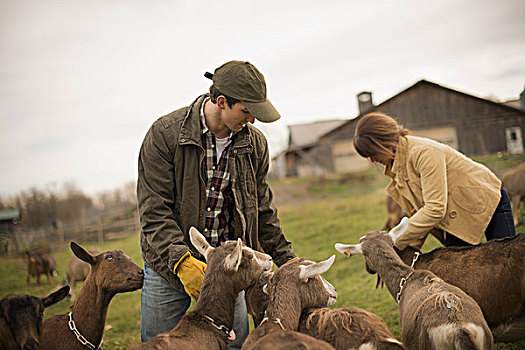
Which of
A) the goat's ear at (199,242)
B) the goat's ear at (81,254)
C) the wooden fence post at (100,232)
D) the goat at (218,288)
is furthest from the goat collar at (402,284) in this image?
the wooden fence post at (100,232)

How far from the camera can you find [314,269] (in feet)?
11.4

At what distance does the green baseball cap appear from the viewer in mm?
3363

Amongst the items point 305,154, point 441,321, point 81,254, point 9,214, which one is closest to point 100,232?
point 9,214

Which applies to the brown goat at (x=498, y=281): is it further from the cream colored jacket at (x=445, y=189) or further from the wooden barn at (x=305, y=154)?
the wooden barn at (x=305, y=154)

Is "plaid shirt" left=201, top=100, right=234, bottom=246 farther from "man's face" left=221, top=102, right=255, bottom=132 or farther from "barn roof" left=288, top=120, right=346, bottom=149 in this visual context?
"barn roof" left=288, top=120, right=346, bottom=149

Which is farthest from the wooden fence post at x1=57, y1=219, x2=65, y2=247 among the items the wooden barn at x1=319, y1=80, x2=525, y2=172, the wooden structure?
the wooden barn at x1=319, y1=80, x2=525, y2=172

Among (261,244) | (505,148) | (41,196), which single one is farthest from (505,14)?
(41,196)

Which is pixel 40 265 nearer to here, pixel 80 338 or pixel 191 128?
pixel 80 338

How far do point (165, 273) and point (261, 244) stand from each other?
106 centimetres

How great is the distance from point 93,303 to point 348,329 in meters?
2.42

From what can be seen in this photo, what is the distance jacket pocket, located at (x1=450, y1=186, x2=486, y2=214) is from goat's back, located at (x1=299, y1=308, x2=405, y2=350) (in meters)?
1.87

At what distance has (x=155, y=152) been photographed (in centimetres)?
355

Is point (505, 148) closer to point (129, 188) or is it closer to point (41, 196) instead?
point (129, 188)

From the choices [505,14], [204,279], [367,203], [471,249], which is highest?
[505,14]
